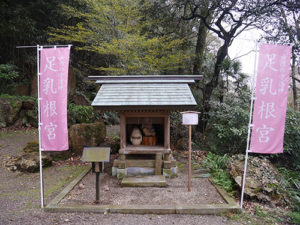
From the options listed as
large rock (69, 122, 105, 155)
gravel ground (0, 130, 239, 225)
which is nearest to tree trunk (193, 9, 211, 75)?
large rock (69, 122, 105, 155)

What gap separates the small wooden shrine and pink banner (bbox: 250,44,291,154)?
5.28 feet

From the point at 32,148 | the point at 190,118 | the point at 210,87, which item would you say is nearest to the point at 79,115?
the point at 32,148

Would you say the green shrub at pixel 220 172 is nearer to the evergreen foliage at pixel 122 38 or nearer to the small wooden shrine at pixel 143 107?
the small wooden shrine at pixel 143 107

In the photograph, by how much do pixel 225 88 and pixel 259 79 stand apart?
17.4ft

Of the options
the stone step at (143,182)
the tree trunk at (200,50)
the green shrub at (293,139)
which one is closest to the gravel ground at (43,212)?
the stone step at (143,182)

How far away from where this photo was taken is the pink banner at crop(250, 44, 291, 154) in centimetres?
370

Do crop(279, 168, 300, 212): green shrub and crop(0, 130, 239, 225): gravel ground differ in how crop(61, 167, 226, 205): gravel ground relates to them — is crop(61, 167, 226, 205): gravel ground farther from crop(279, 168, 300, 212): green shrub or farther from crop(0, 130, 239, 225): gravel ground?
crop(279, 168, 300, 212): green shrub

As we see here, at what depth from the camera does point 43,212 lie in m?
3.58

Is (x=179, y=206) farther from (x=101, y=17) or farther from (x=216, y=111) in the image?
(x=101, y=17)

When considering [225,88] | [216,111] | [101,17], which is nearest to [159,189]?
[216,111]

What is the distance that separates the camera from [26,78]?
11367mm

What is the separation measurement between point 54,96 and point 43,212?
2.39 m

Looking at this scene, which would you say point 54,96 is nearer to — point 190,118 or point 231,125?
point 190,118

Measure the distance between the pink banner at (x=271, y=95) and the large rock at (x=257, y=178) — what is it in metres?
0.97
